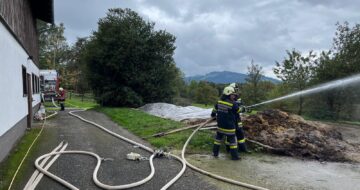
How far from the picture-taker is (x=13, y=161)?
24.3 ft

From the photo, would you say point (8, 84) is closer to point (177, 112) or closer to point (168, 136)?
point (168, 136)

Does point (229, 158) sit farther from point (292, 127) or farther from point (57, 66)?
point (57, 66)

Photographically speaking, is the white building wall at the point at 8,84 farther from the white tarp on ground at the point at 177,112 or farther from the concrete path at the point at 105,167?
the white tarp on ground at the point at 177,112

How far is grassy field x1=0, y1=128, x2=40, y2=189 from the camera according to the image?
6.04 meters

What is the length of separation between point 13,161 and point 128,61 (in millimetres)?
16134

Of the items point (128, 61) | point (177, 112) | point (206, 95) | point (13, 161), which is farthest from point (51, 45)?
point (13, 161)

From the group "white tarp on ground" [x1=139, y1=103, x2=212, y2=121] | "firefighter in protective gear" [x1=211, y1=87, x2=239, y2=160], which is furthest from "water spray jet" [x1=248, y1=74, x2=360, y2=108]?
"firefighter in protective gear" [x1=211, y1=87, x2=239, y2=160]

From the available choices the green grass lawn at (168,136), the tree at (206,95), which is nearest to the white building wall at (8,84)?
the green grass lawn at (168,136)

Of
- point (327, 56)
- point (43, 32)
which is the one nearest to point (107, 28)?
point (327, 56)

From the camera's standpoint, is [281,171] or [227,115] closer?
[281,171]

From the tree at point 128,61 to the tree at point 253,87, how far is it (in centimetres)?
591

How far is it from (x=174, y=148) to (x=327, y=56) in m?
14.2

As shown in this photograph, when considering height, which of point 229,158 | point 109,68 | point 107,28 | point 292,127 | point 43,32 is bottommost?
point 229,158

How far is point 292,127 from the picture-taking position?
9.83m
